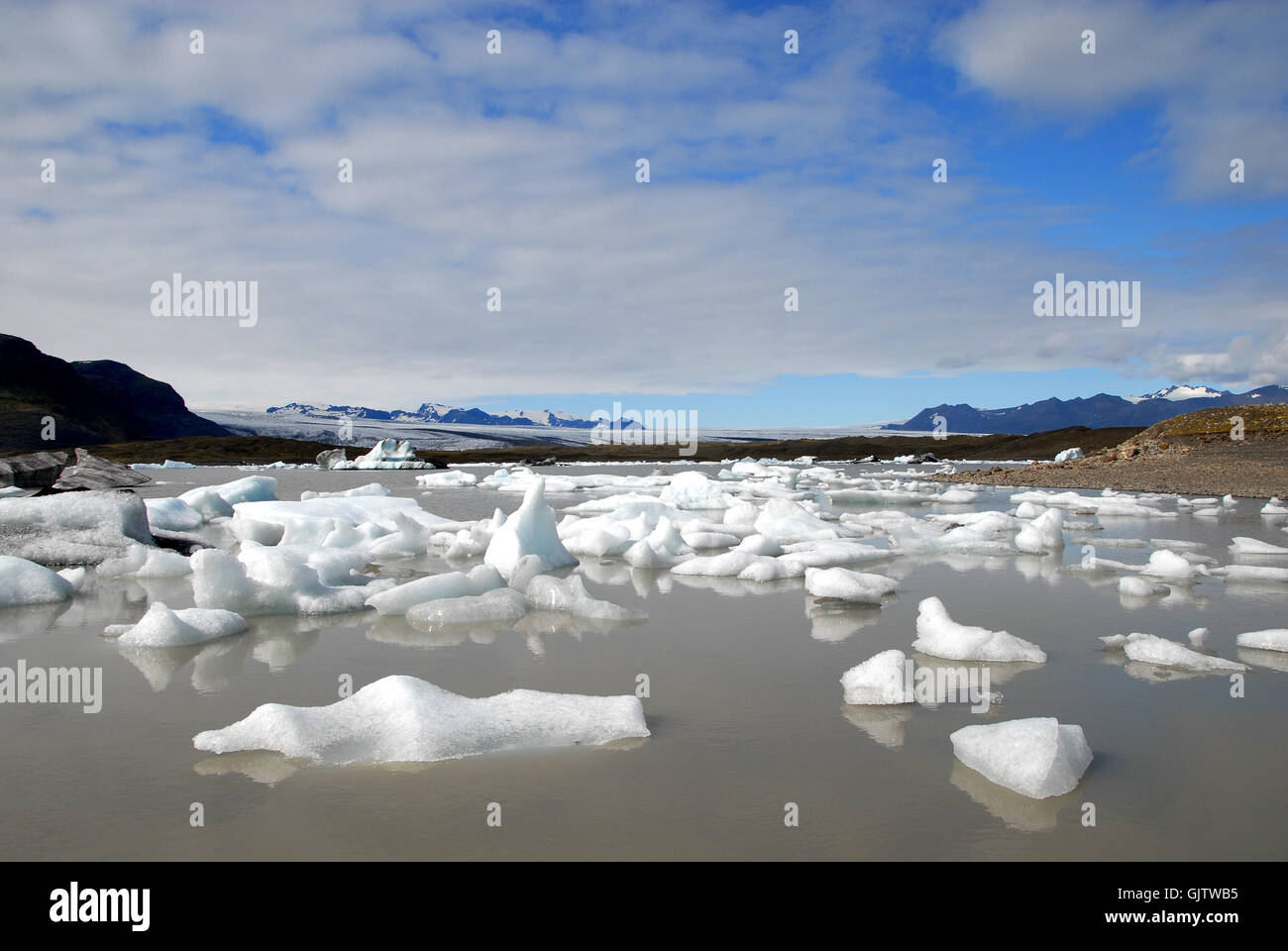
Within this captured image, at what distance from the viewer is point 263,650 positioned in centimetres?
451

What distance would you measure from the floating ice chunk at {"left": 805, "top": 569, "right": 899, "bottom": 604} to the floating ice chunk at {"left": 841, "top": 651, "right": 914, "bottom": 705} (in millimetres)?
2125

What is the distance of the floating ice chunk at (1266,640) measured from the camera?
4418 mm

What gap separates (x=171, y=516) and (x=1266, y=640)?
39.8 feet

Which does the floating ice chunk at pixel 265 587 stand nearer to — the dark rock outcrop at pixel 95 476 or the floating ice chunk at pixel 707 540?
the floating ice chunk at pixel 707 540

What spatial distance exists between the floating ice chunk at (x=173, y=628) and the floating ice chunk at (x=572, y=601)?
1.95m

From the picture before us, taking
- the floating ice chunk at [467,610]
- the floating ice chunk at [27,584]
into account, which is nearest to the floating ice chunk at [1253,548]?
the floating ice chunk at [467,610]

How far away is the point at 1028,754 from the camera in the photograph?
2693 millimetres

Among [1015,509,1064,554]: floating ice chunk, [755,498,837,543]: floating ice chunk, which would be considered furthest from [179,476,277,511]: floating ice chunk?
[1015,509,1064,554]: floating ice chunk

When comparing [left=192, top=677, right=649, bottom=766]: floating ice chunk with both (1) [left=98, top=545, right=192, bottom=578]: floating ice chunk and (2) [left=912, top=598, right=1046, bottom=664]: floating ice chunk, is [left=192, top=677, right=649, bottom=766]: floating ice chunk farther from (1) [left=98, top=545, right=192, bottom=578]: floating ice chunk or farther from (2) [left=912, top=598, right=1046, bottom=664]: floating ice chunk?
(1) [left=98, top=545, right=192, bottom=578]: floating ice chunk

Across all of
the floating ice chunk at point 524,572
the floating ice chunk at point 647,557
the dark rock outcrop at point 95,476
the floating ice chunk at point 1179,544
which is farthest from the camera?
the dark rock outcrop at point 95,476

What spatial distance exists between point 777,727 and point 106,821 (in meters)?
2.33

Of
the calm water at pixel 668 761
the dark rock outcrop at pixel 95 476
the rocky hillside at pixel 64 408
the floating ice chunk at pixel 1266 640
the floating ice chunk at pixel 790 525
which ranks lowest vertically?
the calm water at pixel 668 761
